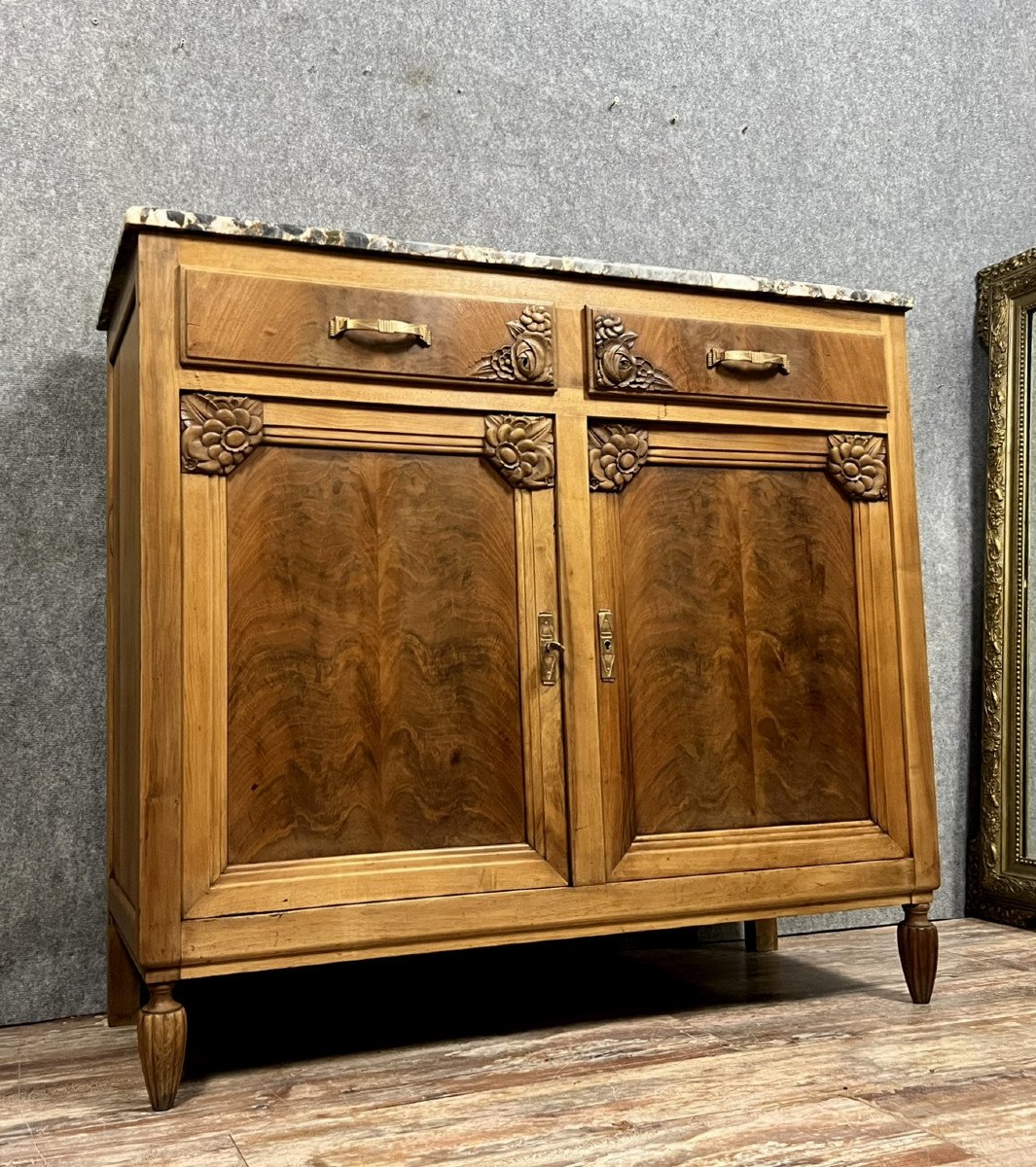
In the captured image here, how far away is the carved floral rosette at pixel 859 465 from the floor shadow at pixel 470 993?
730 millimetres

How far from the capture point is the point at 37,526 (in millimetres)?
1662

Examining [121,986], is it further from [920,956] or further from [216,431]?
[920,956]

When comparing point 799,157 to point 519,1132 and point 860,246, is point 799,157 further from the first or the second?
point 519,1132

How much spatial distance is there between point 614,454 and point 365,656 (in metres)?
0.42

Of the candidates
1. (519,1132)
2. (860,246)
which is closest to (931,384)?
(860,246)

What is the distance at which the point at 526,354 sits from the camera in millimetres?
1427

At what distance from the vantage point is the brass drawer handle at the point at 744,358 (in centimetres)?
151

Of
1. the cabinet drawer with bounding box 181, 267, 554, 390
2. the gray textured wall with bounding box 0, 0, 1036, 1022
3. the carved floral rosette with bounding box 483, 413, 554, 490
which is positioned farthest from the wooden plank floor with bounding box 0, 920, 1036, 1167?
the cabinet drawer with bounding box 181, 267, 554, 390

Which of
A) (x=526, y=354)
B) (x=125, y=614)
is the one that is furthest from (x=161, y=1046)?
(x=526, y=354)

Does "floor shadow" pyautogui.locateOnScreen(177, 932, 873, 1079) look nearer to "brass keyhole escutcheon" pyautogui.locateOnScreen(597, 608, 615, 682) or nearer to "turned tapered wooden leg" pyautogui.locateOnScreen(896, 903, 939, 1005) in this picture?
"turned tapered wooden leg" pyautogui.locateOnScreen(896, 903, 939, 1005)

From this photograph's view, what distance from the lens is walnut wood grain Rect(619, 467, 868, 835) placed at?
146cm

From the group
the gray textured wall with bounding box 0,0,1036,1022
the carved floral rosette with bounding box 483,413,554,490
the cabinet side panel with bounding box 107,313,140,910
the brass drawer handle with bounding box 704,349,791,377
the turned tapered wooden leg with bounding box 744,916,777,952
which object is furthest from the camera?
the turned tapered wooden leg with bounding box 744,916,777,952

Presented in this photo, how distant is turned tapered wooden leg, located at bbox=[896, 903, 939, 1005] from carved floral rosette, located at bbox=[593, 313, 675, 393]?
0.81 meters

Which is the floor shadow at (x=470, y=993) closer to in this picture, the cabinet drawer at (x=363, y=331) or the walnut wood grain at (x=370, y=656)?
the walnut wood grain at (x=370, y=656)
